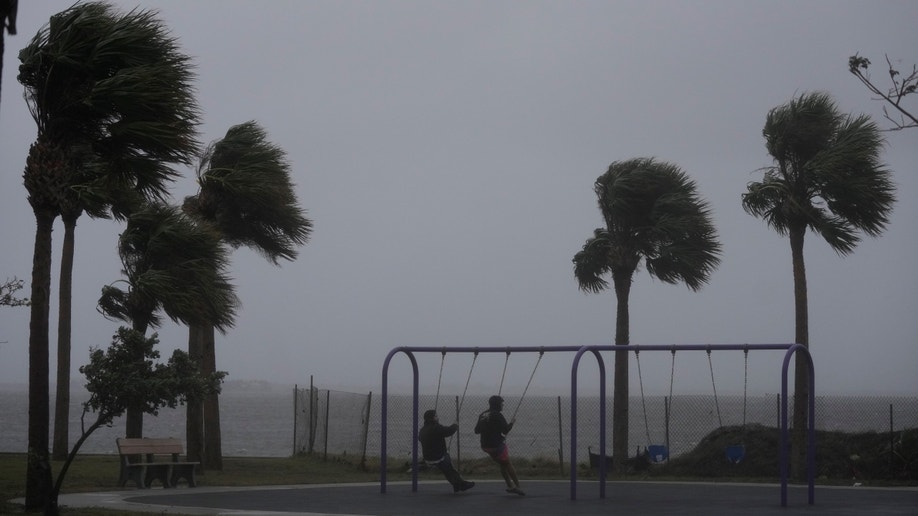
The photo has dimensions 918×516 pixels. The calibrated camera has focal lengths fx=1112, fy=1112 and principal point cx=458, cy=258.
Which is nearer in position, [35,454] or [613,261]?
[35,454]

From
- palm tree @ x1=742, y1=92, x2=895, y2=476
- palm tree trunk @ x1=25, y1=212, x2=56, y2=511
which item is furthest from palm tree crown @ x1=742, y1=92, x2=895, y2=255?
palm tree trunk @ x1=25, y1=212, x2=56, y2=511

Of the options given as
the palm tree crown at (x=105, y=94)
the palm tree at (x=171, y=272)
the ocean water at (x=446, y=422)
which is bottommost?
the ocean water at (x=446, y=422)

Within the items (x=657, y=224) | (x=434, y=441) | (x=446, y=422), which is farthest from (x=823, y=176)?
(x=446, y=422)

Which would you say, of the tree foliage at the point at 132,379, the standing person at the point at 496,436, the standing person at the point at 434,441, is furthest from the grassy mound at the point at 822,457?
the tree foliage at the point at 132,379

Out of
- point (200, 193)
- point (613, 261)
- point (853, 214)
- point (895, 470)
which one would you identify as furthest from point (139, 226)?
point (895, 470)

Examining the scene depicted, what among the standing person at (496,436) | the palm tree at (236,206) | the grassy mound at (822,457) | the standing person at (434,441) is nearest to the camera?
the standing person at (496,436)

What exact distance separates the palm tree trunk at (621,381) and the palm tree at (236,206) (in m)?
7.91

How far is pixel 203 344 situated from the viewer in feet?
83.6

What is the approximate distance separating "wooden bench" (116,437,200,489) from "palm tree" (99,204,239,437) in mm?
1246

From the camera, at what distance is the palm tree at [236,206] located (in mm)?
24859

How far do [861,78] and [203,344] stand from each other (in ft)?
58.9

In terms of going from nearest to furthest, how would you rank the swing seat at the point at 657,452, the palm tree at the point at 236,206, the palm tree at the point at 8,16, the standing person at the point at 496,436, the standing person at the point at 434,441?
1. the palm tree at the point at 8,16
2. the standing person at the point at 496,436
3. the standing person at the point at 434,441
4. the swing seat at the point at 657,452
5. the palm tree at the point at 236,206

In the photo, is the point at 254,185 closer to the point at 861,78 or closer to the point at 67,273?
the point at 67,273

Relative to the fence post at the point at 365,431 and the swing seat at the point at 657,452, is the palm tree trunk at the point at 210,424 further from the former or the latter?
the swing seat at the point at 657,452
